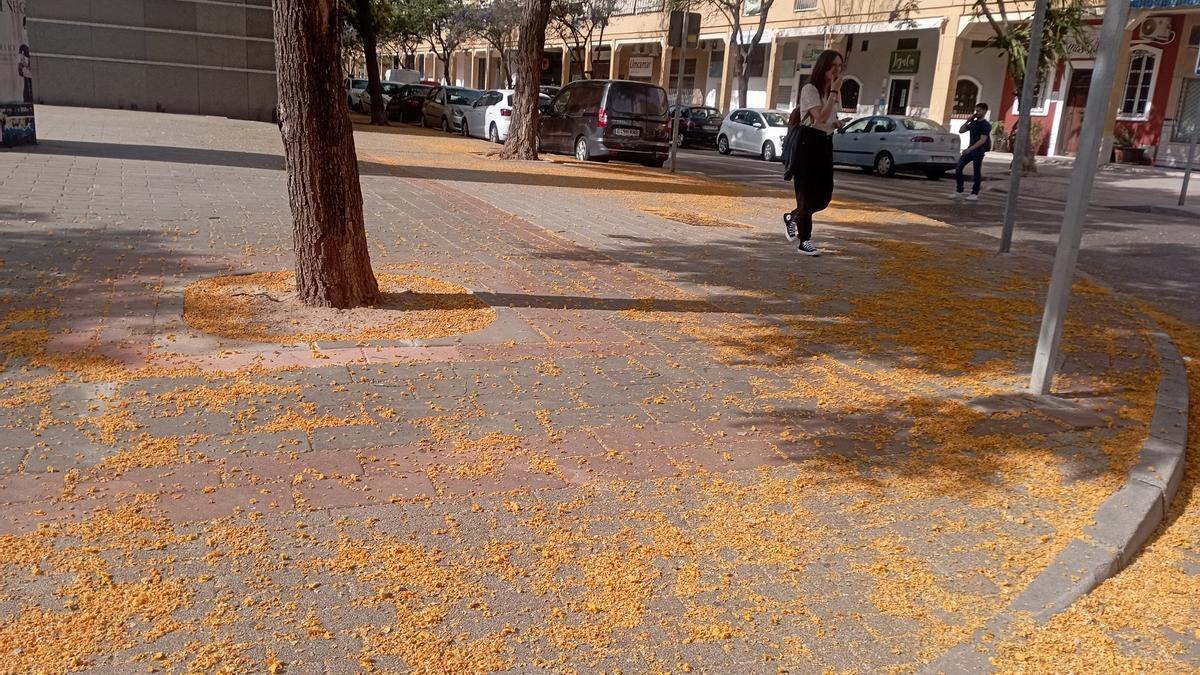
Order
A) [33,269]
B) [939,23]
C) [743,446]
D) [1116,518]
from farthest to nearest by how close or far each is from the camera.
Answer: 1. [939,23]
2. [33,269]
3. [743,446]
4. [1116,518]

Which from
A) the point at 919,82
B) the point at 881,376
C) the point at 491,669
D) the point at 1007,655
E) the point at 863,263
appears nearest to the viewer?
the point at 491,669

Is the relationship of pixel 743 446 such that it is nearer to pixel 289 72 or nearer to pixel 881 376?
pixel 881 376

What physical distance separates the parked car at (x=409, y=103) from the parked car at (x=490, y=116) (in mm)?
3901

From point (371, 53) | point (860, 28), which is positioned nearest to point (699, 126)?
point (860, 28)

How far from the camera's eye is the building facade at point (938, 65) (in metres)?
27.3

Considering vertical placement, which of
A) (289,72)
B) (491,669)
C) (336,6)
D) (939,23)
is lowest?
(491,669)

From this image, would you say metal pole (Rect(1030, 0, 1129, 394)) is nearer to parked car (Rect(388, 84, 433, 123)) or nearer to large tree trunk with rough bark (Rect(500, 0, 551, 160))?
large tree trunk with rough bark (Rect(500, 0, 551, 160))

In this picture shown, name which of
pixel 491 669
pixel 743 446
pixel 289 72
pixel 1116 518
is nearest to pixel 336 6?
pixel 289 72

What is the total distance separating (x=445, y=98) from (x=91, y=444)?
2559 centimetres

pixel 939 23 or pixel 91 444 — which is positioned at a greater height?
pixel 939 23

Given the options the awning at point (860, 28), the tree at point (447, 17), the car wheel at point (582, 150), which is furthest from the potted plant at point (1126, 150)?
the tree at point (447, 17)

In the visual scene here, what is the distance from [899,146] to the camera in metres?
22.2

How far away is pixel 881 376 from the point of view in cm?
552

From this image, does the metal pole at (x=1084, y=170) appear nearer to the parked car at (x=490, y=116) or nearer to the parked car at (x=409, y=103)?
the parked car at (x=490, y=116)
